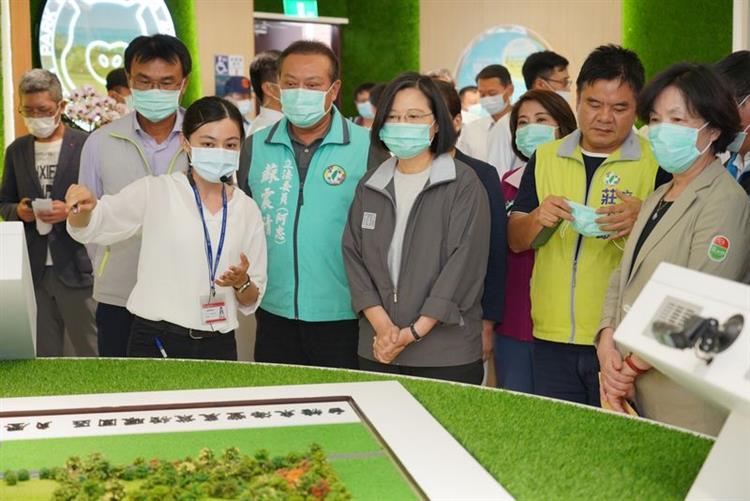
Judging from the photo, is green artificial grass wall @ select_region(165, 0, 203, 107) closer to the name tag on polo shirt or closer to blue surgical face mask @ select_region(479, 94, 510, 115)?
blue surgical face mask @ select_region(479, 94, 510, 115)

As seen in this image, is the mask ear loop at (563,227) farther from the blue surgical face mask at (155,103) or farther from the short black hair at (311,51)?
the blue surgical face mask at (155,103)

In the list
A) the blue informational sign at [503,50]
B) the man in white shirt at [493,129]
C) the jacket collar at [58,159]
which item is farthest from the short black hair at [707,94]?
the blue informational sign at [503,50]

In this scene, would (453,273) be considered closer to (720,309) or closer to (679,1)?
(720,309)

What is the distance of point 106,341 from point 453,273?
1416 mm

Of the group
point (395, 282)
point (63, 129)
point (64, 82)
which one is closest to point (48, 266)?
point (63, 129)

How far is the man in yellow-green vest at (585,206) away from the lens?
294 cm

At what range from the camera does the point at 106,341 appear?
11.2 ft

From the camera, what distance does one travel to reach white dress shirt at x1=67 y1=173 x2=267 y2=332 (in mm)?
2814

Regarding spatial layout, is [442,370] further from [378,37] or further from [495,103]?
[378,37]

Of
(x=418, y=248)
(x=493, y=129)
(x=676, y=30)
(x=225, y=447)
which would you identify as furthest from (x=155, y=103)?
(x=676, y=30)

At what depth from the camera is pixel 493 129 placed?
5289 millimetres

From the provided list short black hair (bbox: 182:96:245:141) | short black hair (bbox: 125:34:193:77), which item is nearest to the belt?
short black hair (bbox: 182:96:245:141)

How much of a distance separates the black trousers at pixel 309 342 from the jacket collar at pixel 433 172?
541 mm

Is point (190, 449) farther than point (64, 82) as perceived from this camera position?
No
